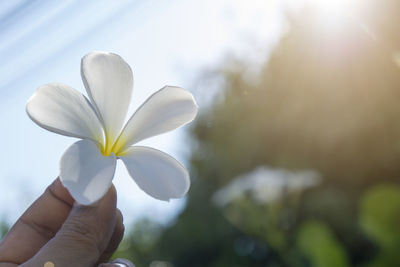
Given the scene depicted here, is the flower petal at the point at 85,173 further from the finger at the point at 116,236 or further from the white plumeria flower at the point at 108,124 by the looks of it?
the finger at the point at 116,236

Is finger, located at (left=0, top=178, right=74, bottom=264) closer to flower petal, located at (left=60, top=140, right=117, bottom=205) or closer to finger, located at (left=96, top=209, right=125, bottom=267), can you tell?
finger, located at (left=96, top=209, right=125, bottom=267)

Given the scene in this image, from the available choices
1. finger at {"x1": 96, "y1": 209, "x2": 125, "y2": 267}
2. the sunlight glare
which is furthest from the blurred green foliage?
finger at {"x1": 96, "y1": 209, "x2": 125, "y2": 267}

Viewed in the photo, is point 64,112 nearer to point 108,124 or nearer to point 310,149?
point 108,124

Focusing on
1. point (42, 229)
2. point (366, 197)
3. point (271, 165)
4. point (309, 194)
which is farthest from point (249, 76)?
point (42, 229)

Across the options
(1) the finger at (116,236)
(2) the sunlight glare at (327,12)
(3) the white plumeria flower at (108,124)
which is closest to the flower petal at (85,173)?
(3) the white plumeria flower at (108,124)

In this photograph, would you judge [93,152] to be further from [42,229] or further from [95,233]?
[42,229]

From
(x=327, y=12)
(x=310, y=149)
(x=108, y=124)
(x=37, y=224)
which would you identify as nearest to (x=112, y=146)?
(x=108, y=124)

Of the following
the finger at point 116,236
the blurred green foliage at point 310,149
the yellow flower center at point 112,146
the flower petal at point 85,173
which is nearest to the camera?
the flower petal at point 85,173
